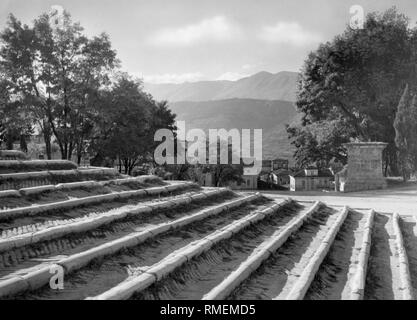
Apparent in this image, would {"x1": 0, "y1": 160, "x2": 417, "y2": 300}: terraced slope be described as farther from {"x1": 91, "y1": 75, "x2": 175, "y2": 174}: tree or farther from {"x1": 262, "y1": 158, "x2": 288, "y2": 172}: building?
{"x1": 262, "y1": 158, "x2": 288, "y2": 172}: building

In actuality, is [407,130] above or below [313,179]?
above

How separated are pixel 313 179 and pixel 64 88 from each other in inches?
1888

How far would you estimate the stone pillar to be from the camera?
1964cm

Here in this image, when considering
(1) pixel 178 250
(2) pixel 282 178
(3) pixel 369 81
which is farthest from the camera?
(2) pixel 282 178

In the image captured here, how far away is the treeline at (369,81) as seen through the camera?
82.8ft

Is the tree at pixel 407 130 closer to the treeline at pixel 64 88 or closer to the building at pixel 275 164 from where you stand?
the treeline at pixel 64 88

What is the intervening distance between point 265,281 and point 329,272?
1104 millimetres

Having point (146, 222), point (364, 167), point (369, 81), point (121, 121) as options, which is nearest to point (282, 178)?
point (369, 81)

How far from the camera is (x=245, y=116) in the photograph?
488 ft

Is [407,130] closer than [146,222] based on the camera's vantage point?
No

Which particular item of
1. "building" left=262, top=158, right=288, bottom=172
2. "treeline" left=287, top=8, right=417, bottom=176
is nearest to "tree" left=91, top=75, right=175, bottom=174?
"treeline" left=287, top=8, right=417, bottom=176

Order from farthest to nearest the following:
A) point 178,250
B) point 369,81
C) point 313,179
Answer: point 313,179, point 369,81, point 178,250

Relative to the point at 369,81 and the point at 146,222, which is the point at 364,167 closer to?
the point at 369,81

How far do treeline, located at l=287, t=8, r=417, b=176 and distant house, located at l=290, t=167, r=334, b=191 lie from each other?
33991mm
